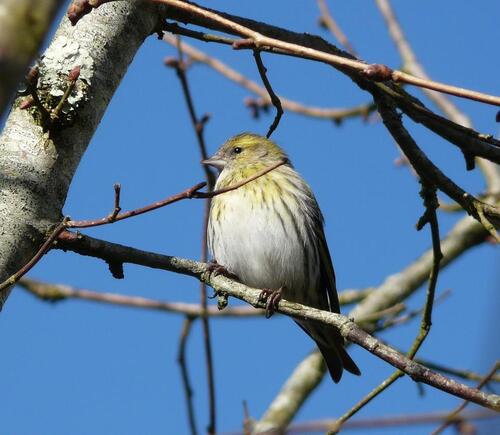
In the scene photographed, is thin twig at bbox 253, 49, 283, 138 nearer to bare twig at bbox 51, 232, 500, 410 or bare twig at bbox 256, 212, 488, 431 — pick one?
bare twig at bbox 51, 232, 500, 410

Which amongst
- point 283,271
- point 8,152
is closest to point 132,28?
point 8,152

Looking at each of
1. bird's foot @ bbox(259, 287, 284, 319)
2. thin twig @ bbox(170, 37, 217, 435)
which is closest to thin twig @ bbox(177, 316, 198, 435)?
A: thin twig @ bbox(170, 37, 217, 435)

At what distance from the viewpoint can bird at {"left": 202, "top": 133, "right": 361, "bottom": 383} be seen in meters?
5.12

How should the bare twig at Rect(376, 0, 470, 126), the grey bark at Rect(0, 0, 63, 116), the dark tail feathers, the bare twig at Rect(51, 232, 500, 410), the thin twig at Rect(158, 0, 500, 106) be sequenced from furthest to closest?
the bare twig at Rect(376, 0, 470, 126) < the dark tail feathers < the bare twig at Rect(51, 232, 500, 410) < the thin twig at Rect(158, 0, 500, 106) < the grey bark at Rect(0, 0, 63, 116)

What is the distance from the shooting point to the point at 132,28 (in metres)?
3.08

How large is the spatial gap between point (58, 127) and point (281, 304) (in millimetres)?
1024

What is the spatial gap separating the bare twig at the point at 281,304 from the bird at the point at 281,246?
1.82 metres

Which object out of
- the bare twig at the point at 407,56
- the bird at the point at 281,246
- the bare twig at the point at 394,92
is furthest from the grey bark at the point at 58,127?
the bare twig at the point at 407,56

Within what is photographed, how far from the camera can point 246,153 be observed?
20.9 ft

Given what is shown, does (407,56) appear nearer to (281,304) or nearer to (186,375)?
(186,375)

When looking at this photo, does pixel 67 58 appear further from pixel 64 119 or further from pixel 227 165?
pixel 227 165

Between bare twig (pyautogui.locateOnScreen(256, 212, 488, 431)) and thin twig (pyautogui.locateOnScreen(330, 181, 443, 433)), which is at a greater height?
bare twig (pyautogui.locateOnScreen(256, 212, 488, 431))

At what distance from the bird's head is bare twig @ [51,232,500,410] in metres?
3.04

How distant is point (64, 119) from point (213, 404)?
141cm
